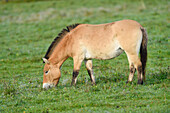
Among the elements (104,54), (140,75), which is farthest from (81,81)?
(140,75)

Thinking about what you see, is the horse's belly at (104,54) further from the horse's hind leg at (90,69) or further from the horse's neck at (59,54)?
the horse's neck at (59,54)

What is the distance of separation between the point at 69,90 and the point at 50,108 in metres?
1.48

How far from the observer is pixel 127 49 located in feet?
27.8

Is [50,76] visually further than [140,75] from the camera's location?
Yes

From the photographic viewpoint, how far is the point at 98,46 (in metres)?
8.91

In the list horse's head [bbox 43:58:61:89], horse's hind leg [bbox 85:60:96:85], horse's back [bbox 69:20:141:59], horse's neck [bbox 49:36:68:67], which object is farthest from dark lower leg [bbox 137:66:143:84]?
horse's head [bbox 43:58:61:89]

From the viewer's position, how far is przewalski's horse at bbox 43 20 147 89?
8508 millimetres

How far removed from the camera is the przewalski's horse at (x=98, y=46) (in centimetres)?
851

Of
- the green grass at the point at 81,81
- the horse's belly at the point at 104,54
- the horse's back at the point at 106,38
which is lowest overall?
the green grass at the point at 81,81

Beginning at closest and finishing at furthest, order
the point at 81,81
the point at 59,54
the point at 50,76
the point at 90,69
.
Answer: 1. the point at 50,76
2. the point at 59,54
3. the point at 90,69
4. the point at 81,81

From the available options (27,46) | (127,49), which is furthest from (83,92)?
(27,46)

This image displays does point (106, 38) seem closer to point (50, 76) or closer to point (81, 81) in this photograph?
point (81, 81)

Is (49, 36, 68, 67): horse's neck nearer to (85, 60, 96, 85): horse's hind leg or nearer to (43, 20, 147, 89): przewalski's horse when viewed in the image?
(43, 20, 147, 89): przewalski's horse

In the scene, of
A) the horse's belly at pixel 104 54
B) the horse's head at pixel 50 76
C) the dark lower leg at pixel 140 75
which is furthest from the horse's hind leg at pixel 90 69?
the dark lower leg at pixel 140 75
